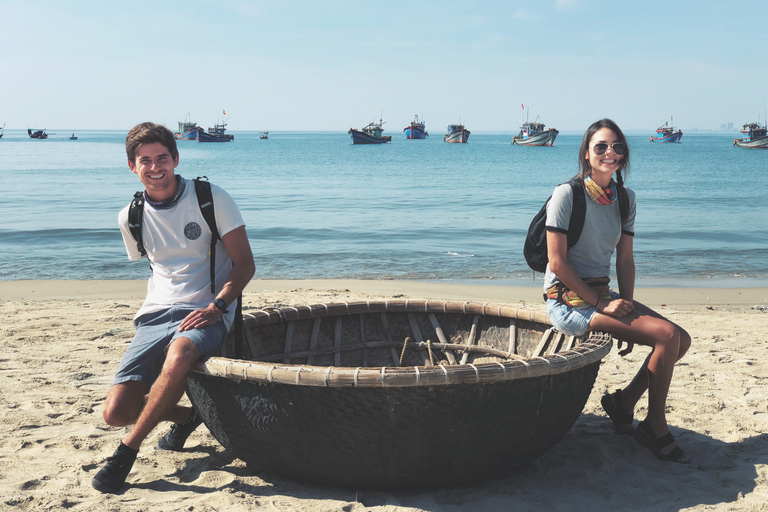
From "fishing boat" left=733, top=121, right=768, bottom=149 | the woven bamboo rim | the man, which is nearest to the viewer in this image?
the woven bamboo rim

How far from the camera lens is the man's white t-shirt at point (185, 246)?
10.4 feet

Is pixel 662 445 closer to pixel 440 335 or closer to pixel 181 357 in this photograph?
pixel 440 335

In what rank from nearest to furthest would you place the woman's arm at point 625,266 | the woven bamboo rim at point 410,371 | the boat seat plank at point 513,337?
the woven bamboo rim at point 410,371
the woman's arm at point 625,266
the boat seat plank at point 513,337

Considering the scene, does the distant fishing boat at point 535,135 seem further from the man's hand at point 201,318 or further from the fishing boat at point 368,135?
the man's hand at point 201,318

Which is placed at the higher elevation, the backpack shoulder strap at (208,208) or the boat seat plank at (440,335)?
the backpack shoulder strap at (208,208)

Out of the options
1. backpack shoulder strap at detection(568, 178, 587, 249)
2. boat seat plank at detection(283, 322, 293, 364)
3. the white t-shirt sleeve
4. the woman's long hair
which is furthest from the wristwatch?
the woman's long hair

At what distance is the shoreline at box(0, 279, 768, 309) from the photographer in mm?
7992

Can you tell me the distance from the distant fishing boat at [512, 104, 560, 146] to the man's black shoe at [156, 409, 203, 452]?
7955 centimetres

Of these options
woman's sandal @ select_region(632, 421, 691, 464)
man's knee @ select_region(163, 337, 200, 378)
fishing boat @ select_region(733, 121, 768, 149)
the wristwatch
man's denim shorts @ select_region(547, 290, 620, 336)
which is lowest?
woman's sandal @ select_region(632, 421, 691, 464)

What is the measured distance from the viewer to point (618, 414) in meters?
3.58

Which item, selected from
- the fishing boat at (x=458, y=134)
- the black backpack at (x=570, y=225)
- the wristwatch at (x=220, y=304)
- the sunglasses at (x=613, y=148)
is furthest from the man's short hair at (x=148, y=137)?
the fishing boat at (x=458, y=134)

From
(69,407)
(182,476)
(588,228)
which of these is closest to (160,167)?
(182,476)

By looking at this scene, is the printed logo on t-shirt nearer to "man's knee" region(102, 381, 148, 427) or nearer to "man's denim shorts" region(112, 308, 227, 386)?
"man's denim shorts" region(112, 308, 227, 386)

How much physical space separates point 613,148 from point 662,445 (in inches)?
59.2
